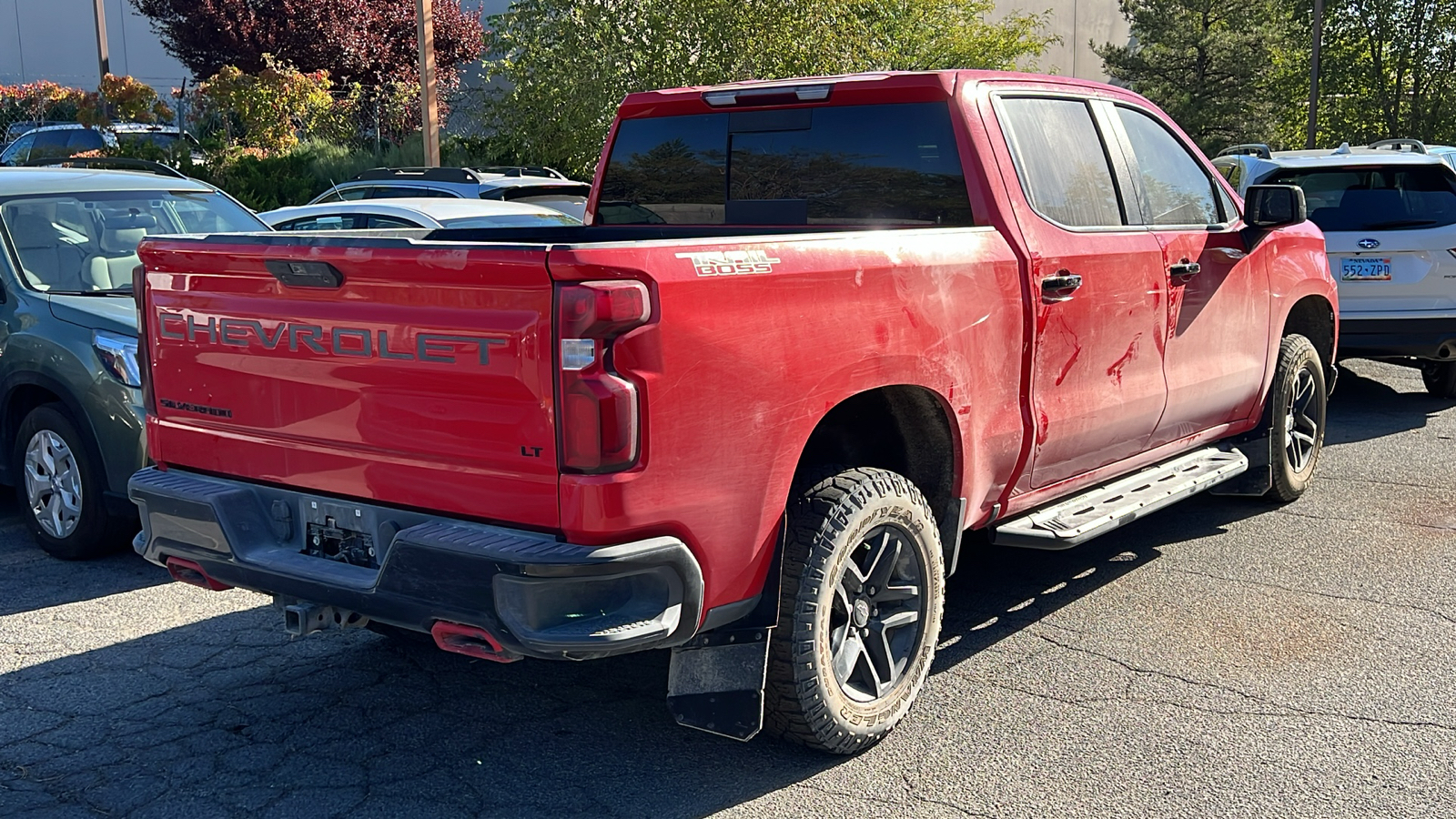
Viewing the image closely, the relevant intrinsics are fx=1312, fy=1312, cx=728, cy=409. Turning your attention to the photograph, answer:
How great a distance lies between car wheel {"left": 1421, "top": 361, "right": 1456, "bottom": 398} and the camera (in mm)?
9938

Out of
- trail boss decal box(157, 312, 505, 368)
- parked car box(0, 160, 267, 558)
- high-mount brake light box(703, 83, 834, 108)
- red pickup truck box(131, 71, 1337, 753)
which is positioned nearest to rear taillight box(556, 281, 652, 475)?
red pickup truck box(131, 71, 1337, 753)

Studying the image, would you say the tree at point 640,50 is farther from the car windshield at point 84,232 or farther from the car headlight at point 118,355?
the car headlight at point 118,355

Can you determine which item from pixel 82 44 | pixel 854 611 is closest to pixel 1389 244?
pixel 854 611

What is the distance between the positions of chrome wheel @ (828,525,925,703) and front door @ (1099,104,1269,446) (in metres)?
1.86

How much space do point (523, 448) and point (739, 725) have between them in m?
1.04

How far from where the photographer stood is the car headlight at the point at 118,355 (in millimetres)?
5906

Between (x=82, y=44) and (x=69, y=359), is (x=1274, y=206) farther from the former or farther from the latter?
(x=82, y=44)

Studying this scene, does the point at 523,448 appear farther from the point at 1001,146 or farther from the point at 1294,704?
the point at 1294,704

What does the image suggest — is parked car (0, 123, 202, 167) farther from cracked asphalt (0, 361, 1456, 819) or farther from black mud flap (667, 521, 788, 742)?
black mud flap (667, 521, 788, 742)

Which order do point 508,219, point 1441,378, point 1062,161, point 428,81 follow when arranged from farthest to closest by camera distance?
point 428,81
point 1441,378
point 508,219
point 1062,161

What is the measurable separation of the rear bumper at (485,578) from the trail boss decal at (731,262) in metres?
0.69

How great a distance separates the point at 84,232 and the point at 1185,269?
17.8 feet

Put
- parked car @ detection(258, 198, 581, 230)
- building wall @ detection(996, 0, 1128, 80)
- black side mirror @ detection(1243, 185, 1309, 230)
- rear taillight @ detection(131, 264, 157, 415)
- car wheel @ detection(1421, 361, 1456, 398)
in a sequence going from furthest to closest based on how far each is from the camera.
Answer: building wall @ detection(996, 0, 1128, 80) < car wheel @ detection(1421, 361, 1456, 398) < parked car @ detection(258, 198, 581, 230) < black side mirror @ detection(1243, 185, 1309, 230) < rear taillight @ detection(131, 264, 157, 415)

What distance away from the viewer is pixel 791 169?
5.01 metres
